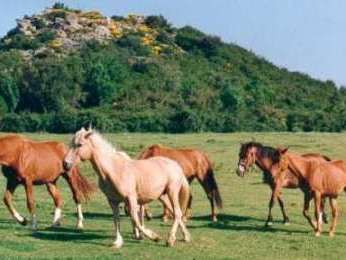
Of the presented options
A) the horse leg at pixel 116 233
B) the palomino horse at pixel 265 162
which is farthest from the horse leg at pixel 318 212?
the horse leg at pixel 116 233

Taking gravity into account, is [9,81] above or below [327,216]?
above

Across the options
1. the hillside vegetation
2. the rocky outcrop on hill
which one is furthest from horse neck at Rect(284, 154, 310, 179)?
the rocky outcrop on hill

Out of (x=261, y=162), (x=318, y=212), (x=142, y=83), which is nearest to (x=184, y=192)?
(x=318, y=212)

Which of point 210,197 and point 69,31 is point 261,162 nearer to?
point 210,197

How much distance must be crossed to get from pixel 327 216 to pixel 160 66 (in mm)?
60181

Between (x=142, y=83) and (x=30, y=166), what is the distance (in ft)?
198

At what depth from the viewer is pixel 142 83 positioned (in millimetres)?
80875

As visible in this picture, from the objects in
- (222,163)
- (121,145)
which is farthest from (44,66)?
(222,163)

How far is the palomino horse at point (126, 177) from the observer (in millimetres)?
18078

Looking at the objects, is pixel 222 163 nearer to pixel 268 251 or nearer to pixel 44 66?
pixel 268 251

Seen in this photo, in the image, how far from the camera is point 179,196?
19266mm

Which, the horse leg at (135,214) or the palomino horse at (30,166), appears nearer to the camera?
the horse leg at (135,214)

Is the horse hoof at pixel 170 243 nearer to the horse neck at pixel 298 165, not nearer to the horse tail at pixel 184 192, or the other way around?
the horse tail at pixel 184 192

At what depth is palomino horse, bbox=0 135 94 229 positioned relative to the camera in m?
20.6
